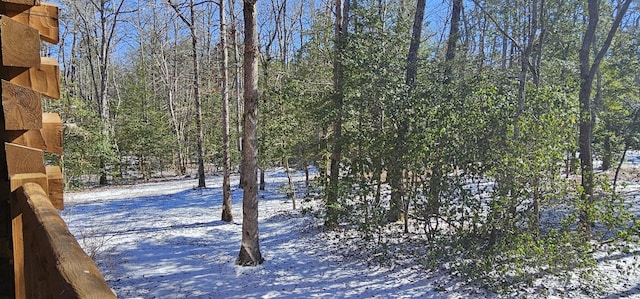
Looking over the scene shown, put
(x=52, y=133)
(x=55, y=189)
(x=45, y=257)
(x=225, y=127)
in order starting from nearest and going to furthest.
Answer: (x=45, y=257), (x=52, y=133), (x=55, y=189), (x=225, y=127)

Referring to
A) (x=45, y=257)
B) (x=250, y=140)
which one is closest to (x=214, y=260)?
(x=250, y=140)

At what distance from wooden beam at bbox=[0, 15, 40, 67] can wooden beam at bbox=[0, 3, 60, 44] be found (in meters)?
0.33

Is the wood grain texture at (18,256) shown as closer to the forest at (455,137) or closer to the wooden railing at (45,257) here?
the wooden railing at (45,257)

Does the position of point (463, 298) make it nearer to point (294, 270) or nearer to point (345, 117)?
point (294, 270)

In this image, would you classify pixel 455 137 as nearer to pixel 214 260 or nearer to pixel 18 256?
pixel 214 260

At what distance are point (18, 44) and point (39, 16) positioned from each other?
392 millimetres

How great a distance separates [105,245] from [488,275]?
7.58 m

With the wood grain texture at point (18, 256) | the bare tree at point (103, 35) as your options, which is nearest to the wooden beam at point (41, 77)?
the wood grain texture at point (18, 256)

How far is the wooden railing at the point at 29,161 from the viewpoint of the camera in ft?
3.13

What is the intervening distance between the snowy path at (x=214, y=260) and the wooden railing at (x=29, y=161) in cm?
500

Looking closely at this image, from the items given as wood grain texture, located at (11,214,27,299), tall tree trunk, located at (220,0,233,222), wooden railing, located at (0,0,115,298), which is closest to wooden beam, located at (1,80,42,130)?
wooden railing, located at (0,0,115,298)

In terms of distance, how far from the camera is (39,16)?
1.56m

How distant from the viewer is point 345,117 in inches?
328

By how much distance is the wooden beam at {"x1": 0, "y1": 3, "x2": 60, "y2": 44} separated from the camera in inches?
58.1
